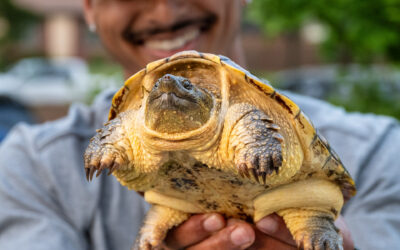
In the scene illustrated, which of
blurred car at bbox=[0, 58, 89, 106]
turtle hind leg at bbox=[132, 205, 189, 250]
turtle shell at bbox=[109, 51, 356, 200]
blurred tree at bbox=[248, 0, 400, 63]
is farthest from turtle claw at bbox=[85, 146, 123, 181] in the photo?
blurred car at bbox=[0, 58, 89, 106]

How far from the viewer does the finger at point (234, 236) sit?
1043 millimetres

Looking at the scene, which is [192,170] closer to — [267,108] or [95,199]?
[267,108]

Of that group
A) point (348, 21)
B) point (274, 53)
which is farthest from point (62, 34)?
point (348, 21)

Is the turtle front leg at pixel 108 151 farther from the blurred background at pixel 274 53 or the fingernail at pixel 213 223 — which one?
the blurred background at pixel 274 53

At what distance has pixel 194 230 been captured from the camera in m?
1.07

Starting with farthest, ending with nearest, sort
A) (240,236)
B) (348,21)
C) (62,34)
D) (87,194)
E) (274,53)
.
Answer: (62,34) < (274,53) < (348,21) < (87,194) < (240,236)

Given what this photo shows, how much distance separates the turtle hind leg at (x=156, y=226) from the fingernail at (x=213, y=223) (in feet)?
0.23

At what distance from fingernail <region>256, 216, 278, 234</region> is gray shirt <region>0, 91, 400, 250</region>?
63 centimetres

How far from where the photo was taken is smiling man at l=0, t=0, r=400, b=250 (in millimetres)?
1443

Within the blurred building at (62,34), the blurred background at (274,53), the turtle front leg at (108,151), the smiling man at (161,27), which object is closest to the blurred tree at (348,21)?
the blurred background at (274,53)

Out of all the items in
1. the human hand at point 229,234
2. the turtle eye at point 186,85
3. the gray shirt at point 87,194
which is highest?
the turtle eye at point 186,85

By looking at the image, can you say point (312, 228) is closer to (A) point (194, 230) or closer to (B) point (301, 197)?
(B) point (301, 197)

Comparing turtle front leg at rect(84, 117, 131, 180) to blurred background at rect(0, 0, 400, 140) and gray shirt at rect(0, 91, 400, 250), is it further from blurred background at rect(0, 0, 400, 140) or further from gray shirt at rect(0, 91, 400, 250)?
blurred background at rect(0, 0, 400, 140)

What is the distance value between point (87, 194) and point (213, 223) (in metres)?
0.67
